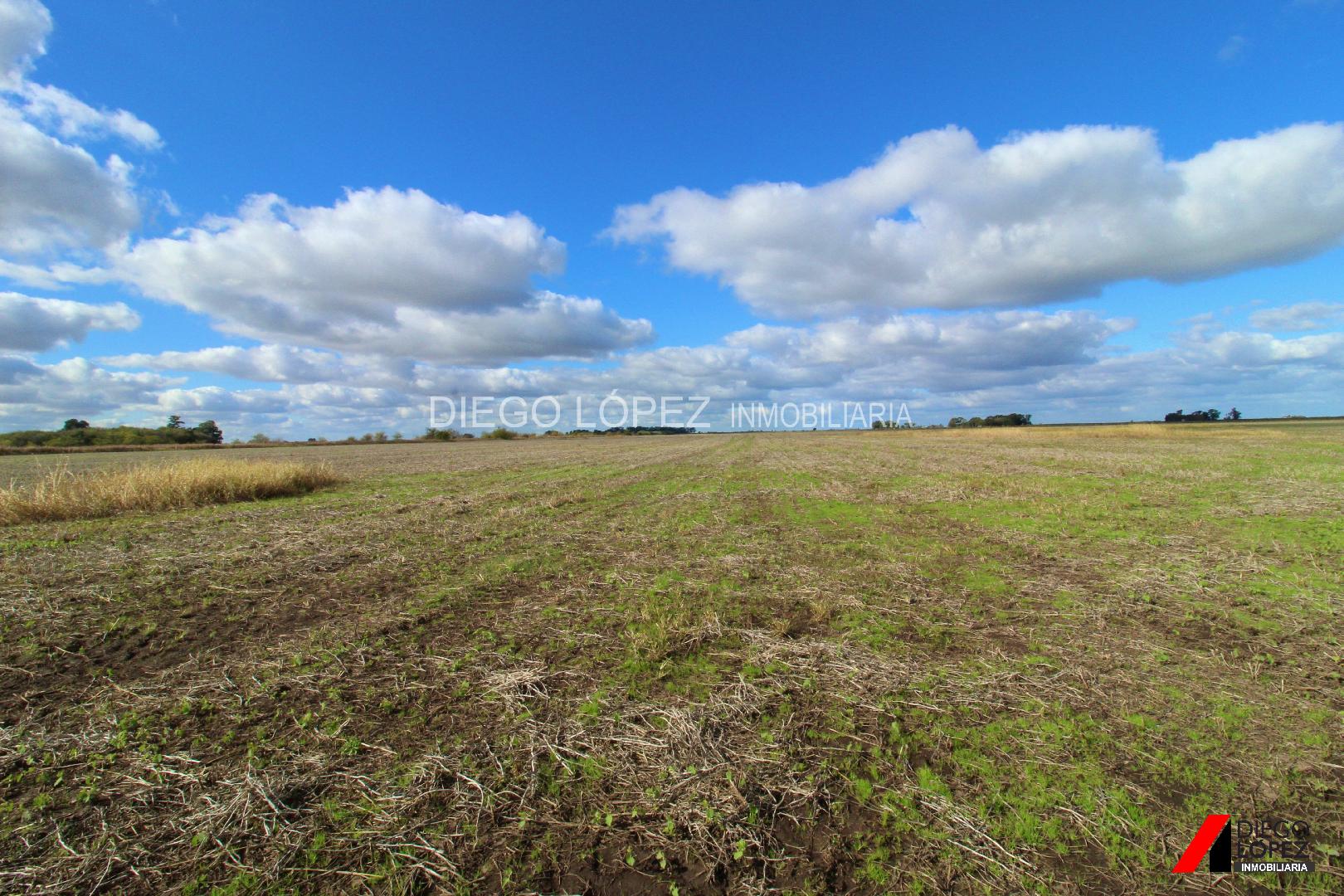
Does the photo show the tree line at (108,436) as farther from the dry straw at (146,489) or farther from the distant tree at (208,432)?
the dry straw at (146,489)

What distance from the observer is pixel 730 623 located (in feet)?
17.3

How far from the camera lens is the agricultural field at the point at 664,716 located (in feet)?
7.99

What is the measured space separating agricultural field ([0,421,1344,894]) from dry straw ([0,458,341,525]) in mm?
4394

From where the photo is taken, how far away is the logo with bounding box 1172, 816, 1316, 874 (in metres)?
2.45

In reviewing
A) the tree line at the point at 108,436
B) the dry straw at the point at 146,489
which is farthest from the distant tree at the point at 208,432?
the dry straw at the point at 146,489

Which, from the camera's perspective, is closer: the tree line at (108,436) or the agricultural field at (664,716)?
the agricultural field at (664,716)

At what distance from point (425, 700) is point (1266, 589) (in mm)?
9264

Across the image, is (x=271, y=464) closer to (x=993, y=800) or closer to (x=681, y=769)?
(x=681, y=769)

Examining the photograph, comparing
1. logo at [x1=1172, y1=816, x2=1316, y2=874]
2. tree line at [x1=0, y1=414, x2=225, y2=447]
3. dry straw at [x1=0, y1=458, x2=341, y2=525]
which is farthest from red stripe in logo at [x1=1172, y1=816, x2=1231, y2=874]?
tree line at [x1=0, y1=414, x2=225, y2=447]

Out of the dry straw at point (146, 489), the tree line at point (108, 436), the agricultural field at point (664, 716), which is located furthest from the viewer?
the tree line at point (108, 436)

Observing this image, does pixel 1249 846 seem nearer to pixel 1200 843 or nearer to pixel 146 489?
pixel 1200 843

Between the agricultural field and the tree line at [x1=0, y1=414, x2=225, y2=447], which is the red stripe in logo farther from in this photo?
the tree line at [x1=0, y1=414, x2=225, y2=447]

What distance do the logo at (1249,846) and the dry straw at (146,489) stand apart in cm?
1795

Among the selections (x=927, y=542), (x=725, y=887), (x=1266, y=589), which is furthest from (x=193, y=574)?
(x=1266, y=589)
